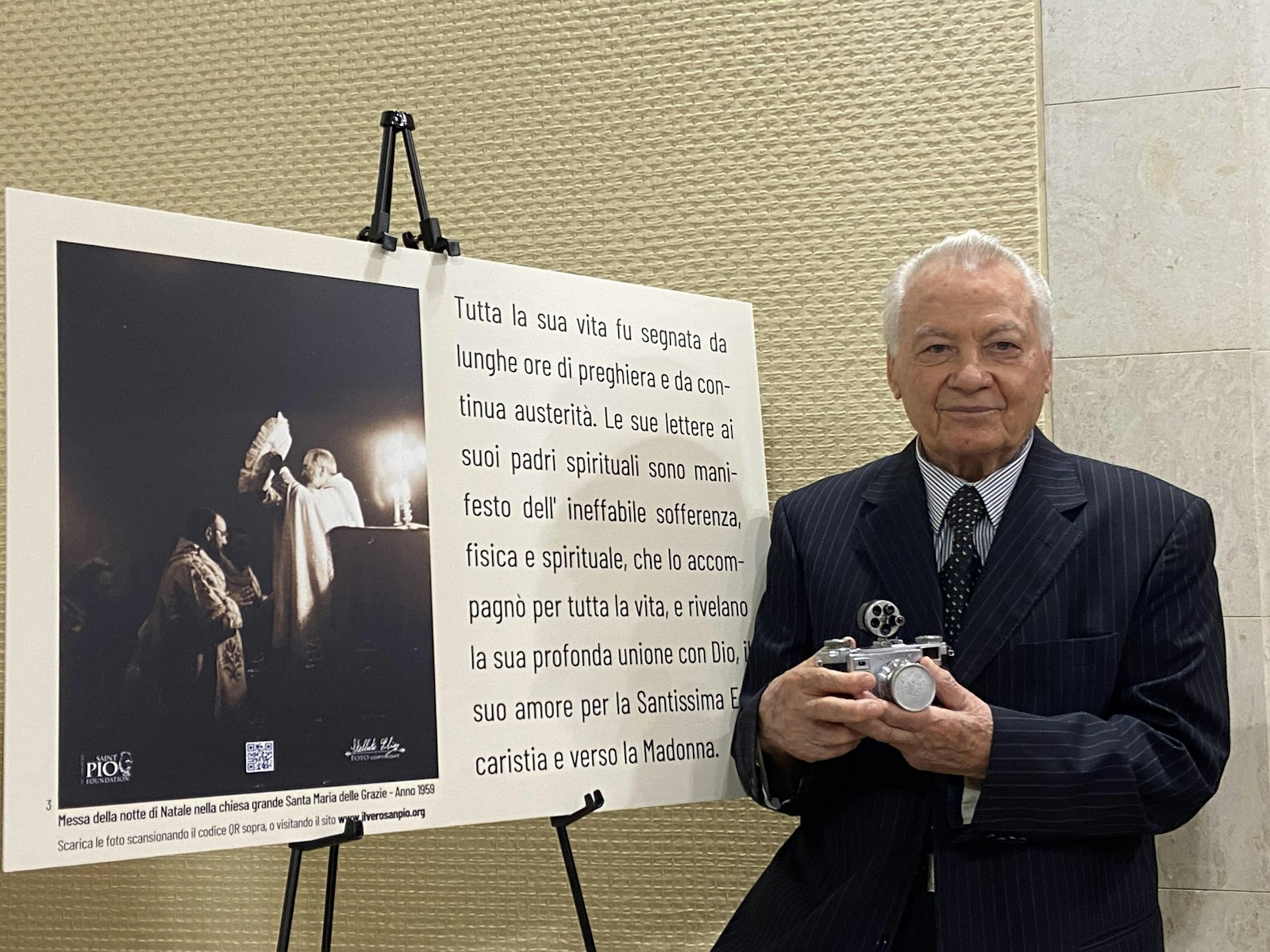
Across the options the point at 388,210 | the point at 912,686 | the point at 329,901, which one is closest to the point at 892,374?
the point at 912,686

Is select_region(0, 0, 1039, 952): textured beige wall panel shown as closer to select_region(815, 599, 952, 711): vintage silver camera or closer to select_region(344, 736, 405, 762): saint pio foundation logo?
select_region(815, 599, 952, 711): vintage silver camera

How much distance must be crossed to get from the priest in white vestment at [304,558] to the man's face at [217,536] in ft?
0.22

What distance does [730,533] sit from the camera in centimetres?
220

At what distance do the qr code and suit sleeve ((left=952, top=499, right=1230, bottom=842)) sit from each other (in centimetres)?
94

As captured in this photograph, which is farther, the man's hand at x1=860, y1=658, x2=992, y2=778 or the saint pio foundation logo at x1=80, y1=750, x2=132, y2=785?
the man's hand at x1=860, y1=658, x2=992, y2=778

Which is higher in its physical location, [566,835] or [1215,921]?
[566,835]

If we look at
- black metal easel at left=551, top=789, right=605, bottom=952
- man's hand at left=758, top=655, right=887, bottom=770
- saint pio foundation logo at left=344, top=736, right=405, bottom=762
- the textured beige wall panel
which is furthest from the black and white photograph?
the textured beige wall panel

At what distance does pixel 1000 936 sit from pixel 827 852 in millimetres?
300

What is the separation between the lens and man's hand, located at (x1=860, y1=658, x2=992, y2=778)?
173 cm

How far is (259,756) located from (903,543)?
3.26 feet

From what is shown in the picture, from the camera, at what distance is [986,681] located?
6.13 feet

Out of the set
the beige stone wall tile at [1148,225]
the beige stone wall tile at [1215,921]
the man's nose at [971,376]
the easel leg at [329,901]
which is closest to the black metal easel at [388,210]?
the man's nose at [971,376]

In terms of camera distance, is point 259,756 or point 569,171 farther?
point 569,171

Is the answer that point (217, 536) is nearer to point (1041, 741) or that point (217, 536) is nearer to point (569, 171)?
point (1041, 741)
